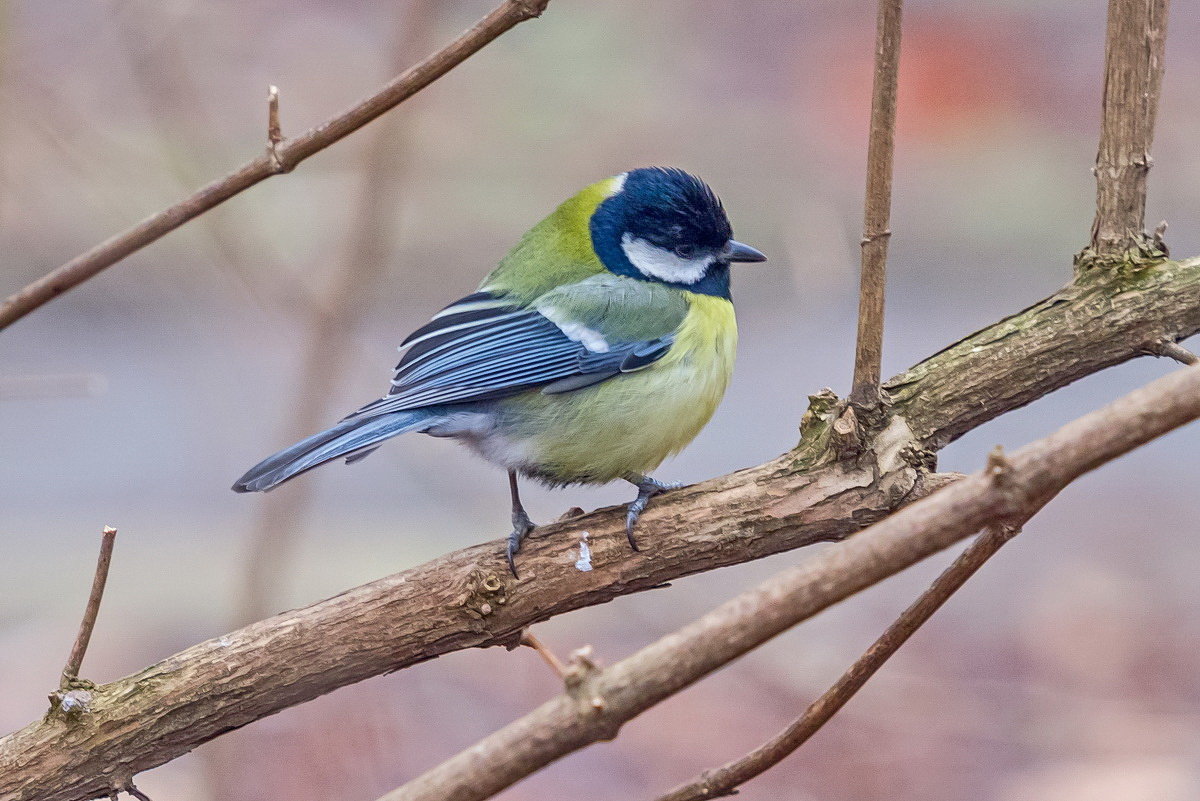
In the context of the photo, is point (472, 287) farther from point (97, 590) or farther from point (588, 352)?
point (97, 590)

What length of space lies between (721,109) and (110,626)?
22.7ft

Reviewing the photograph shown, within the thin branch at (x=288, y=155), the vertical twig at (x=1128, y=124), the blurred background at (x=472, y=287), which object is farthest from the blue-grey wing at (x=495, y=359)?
the vertical twig at (x=1128, y=124)

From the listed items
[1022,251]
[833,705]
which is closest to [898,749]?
[833,705]

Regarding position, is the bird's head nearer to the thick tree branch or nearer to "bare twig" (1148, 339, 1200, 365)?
the thick tree branch

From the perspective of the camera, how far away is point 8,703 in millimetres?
4887

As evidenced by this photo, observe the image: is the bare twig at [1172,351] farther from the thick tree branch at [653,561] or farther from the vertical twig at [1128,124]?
the vertical twig at [1128,124]

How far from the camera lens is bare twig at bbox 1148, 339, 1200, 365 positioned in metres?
2.31

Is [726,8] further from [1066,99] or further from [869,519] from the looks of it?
[869,519]

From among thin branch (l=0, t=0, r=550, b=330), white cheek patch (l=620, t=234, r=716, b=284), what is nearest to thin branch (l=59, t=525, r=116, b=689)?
thin branch (l=0, t=0, r=550, b=330)

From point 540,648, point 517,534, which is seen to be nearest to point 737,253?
point 517,534

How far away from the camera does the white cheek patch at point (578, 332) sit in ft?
10.9

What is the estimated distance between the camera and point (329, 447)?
2895mm

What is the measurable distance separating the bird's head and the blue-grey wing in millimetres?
A: 299

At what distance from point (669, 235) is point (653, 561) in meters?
1.18
